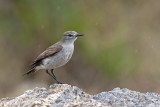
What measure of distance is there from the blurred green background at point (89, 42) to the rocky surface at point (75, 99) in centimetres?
543

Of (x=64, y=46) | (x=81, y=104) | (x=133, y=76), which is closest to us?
(x=81, y=104)

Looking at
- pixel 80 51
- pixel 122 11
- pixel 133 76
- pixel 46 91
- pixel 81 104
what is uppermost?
pixel 122 11

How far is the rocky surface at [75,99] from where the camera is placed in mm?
5578

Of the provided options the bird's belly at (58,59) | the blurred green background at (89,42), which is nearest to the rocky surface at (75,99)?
the bird's belly at (58,59)

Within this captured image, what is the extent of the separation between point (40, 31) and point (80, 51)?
1.21 m

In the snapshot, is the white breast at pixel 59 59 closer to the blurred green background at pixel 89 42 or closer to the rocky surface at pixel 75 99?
the rocky surface at pixel 75 99

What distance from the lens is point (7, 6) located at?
13.3 meters

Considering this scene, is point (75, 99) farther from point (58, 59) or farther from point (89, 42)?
point (89, 42)

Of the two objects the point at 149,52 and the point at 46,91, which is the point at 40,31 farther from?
the point at 46,91

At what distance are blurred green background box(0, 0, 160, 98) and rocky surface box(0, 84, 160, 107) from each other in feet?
17.8

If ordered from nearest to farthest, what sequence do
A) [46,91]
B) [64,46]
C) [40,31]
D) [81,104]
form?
[81,104]
[46,91]
[64,46]
[40,31]

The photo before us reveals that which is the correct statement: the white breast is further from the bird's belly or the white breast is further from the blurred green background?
the blurred green background

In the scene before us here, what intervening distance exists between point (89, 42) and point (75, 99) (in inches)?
277

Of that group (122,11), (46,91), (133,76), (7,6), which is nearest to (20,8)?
(7,6)
